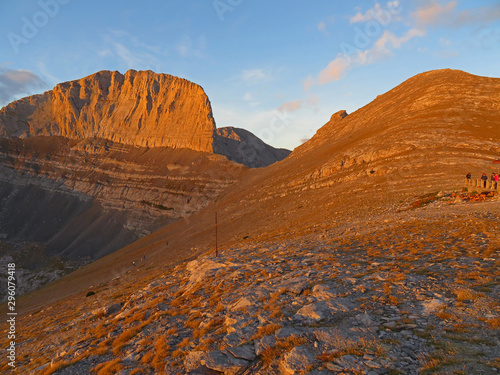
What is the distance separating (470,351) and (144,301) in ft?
46.6

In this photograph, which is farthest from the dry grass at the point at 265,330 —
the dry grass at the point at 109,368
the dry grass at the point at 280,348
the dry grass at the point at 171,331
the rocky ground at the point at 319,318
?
the dry grass at the point at 109,368

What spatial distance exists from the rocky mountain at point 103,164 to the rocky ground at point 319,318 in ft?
260

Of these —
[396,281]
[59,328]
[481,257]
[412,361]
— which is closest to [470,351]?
[412,361]

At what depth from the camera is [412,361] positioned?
18.6ft

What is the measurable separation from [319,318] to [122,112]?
155809mm

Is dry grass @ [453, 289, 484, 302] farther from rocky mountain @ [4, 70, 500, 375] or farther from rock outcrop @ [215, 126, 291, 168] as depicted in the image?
rock outcrop @ [215, 126, 291, 168]

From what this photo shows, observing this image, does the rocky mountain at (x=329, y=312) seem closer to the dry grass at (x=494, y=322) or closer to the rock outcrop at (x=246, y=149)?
the dry grass at (x=494, y=322)

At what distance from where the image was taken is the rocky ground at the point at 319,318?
6.16m

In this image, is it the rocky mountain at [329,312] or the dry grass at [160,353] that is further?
the dry grass at [160,353]

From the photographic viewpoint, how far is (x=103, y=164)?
4973 inches

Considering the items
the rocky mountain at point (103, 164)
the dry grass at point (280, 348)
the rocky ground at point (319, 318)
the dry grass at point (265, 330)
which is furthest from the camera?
the rocky mountain at point (103, 164)

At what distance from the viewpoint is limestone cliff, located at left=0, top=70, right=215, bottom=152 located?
415ft

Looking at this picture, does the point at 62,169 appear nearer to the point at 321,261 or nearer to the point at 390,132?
the point at 390,132

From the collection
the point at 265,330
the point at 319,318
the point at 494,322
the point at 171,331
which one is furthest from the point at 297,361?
the point at 171,331
